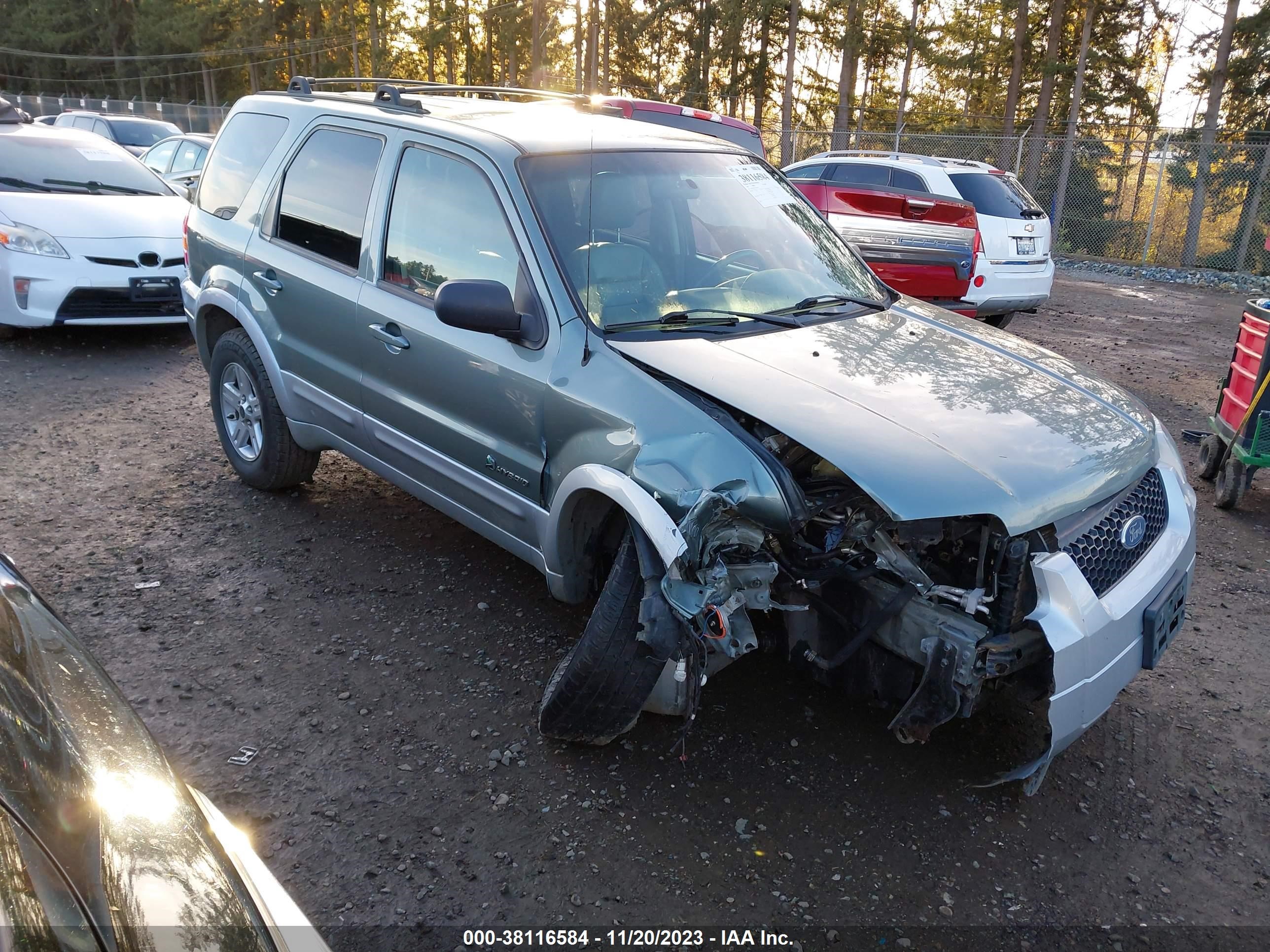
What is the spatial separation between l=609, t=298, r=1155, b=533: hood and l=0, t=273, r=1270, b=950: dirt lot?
106 cm

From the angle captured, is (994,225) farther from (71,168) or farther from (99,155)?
(71,168)

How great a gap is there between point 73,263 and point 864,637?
23.7ft

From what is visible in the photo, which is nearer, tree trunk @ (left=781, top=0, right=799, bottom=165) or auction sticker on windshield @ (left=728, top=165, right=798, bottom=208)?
auction sticker on windshield @ (left=728, top=165, right=798, bottom=208)

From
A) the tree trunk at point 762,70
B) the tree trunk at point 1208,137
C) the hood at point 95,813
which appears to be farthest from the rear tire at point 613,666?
the tree trunk at point 762,70

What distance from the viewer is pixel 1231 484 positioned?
5.38m

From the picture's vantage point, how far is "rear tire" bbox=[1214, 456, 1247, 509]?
17.5 ft

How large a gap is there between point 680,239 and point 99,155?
7.44 meters

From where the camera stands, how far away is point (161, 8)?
178 ft

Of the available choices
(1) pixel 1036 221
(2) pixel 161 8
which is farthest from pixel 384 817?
(2) pixel 161 8

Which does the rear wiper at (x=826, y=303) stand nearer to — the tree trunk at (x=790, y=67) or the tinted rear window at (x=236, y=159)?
the tinted rear window at (x=236, y=159)

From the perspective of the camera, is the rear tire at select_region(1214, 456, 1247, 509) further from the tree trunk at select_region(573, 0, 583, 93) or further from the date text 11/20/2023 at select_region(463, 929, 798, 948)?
the tree trunk at select_region(573, 0, 583, 93)

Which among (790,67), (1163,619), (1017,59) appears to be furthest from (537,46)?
(1163,619)

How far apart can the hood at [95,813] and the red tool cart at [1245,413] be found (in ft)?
17.6

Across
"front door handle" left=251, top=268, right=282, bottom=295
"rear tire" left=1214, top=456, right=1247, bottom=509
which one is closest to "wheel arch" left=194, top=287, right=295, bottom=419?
"front door handle" left=251, top=268, right=282, bottom=295
